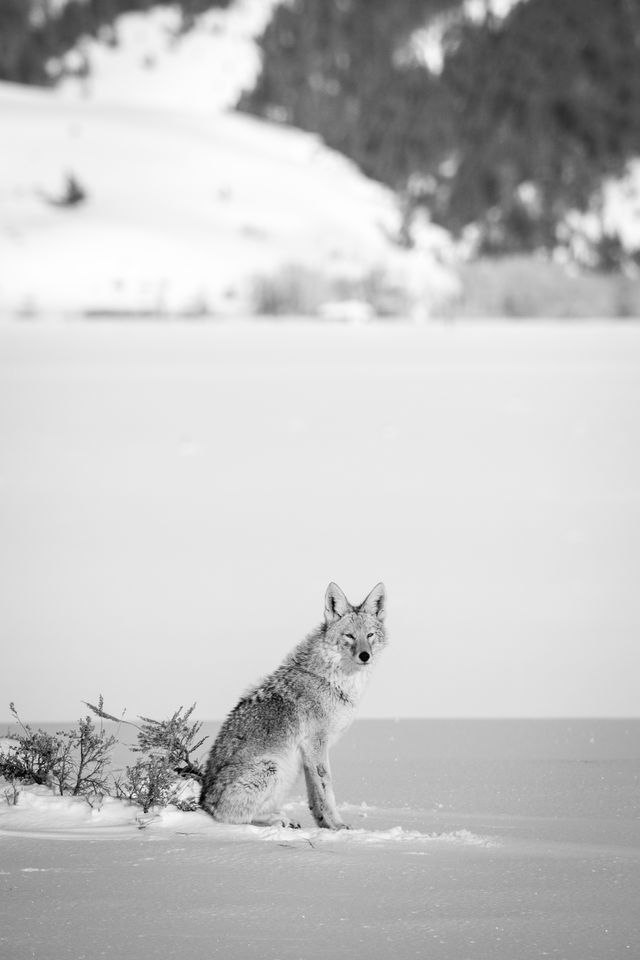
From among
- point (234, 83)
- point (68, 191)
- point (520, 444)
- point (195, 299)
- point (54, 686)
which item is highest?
point (234, 83)

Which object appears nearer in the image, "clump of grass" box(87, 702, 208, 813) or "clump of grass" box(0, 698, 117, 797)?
"clump of grass" box(87, 702, 208, 813)

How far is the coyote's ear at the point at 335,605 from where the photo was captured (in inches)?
172

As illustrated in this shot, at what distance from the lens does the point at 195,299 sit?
28547 mm

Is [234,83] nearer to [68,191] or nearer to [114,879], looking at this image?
[68,191]

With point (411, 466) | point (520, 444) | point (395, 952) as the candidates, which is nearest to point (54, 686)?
point (395, 952)

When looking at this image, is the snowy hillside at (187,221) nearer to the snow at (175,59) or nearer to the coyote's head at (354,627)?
the snow at (175,59)

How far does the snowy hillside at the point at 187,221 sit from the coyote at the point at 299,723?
23809mm

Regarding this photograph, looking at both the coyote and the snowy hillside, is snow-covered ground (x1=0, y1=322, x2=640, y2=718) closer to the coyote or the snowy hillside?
the coyote

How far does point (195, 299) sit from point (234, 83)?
1496 inches

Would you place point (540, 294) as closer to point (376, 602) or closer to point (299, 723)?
point (376, 602)

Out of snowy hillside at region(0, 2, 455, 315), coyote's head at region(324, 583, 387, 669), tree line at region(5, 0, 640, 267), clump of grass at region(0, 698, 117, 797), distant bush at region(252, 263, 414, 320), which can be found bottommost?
clump of grass at region(0, 698, 117, 797)

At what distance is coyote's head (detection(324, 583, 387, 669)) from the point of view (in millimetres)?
4305

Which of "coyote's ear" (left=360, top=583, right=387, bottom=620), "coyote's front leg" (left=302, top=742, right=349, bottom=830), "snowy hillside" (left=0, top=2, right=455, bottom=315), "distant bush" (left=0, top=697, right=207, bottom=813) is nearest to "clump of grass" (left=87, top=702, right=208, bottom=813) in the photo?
"distant bush" (left=0, top=697, right=207, bottom=813)

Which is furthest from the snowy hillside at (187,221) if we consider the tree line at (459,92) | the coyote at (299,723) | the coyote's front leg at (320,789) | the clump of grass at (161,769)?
the coyote's front leg at (320,789)
